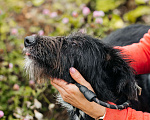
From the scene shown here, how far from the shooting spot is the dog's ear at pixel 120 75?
2.21m

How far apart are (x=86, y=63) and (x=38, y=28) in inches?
117

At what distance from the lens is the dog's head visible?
2.19 meters

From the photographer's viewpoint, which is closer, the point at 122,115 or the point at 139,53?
the point at 122,115

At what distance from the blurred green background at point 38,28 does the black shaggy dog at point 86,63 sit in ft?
2.02

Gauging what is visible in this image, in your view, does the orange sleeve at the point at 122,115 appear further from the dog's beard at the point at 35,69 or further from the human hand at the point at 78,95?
the dog's beard at the point at 35,69

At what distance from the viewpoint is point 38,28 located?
494 cm

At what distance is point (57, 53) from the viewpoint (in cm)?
221

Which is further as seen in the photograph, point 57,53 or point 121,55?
point 121,55

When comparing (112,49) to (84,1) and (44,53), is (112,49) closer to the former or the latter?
(44,53)

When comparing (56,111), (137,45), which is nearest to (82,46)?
(137,45)

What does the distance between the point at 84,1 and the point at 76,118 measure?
3.75 metres

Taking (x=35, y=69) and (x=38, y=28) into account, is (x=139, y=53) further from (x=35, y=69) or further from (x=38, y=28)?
(x=38, y=28)

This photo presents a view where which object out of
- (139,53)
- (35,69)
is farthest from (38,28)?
(139,53)

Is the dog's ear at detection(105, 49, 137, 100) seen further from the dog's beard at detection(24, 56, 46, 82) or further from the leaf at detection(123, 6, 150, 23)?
the leaf at detection(123, 6, 150, 23)
